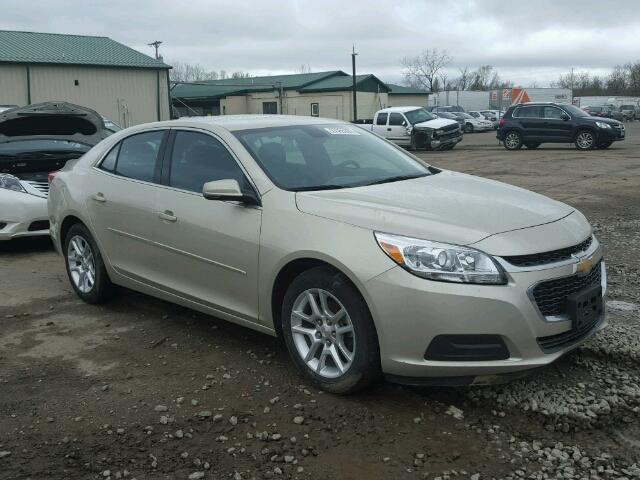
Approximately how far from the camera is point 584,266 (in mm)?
3609

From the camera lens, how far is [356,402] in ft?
12.1

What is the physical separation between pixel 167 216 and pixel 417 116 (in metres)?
23.4

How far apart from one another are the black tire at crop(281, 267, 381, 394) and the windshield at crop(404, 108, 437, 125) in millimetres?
23674

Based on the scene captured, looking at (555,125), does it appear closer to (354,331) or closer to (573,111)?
(573,111)

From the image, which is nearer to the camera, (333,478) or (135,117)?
(333,478)

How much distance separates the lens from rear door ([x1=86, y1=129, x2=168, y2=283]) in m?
4.82

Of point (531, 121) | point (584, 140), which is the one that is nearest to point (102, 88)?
point (531, 121)

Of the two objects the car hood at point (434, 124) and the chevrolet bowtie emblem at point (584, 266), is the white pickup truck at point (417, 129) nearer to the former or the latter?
the car hood at point (434, 124)

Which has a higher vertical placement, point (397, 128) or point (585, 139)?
point (397, 128)

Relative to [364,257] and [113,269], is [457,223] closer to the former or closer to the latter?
[364,257]

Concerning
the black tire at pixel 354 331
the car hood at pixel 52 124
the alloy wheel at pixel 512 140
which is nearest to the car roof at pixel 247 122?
the black tire at pixel 354 331

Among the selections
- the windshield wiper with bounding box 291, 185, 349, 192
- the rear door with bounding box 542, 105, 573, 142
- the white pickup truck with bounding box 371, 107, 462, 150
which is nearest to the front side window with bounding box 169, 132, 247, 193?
the windshield wiper with bounding box 291, 185, 349, 192

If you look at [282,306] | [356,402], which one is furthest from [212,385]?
[356,402]

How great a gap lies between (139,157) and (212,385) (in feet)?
6.61
